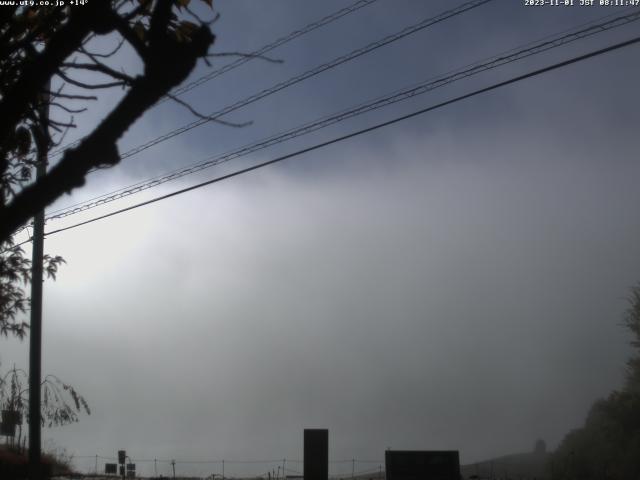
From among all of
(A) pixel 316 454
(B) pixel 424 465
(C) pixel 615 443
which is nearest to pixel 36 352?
(A) pixel 316 454

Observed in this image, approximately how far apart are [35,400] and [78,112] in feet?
33.4

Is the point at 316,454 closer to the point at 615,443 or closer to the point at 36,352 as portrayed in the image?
the point at 36,352

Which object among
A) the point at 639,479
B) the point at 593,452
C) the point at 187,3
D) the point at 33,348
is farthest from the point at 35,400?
the point at 593,452

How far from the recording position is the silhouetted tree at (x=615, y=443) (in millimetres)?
36531

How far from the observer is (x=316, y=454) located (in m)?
16.5

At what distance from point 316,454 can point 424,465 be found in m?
3.86

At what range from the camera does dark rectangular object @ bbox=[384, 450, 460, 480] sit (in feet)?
61.6

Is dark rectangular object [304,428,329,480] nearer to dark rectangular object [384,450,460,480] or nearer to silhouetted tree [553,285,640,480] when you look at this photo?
dark rectangular object [384,450,460,480]

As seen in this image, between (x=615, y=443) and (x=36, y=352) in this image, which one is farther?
(x=615, y=443)

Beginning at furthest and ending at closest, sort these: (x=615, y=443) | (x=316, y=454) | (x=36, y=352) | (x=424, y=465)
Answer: (x=615, y=443) → (x=424, y=465) → (x=316, y=454) → (x=36, y=352)

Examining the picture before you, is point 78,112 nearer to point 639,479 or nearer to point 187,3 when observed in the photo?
point 187,3

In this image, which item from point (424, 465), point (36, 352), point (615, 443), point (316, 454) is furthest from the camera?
point (615, 443)

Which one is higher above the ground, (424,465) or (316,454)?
(316,454)

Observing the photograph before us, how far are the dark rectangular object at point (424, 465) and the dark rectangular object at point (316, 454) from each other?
3216 millimetres
